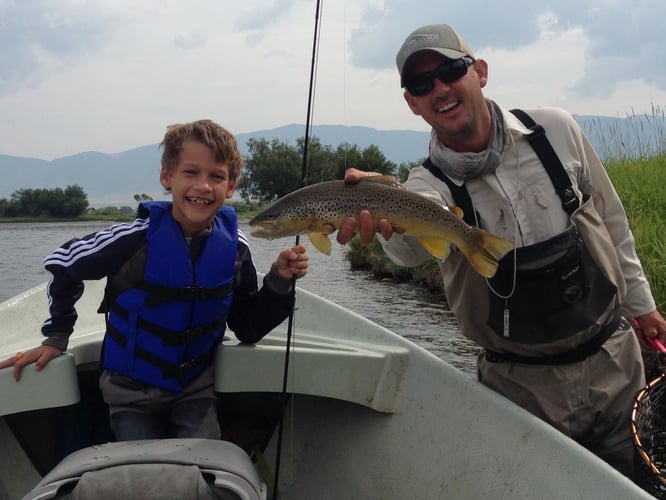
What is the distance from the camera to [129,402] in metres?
2.96

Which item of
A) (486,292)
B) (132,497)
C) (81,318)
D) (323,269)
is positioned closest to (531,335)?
(486,292)

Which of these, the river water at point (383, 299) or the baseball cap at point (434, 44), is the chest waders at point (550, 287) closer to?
the baseball cap at point (434, 44)

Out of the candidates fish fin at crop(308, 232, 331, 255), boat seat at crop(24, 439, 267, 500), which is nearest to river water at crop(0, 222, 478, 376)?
fish fin at crop(308, 232, 331, 255)

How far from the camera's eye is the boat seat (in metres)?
2.08

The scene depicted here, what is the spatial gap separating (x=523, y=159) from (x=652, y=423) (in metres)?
1.36

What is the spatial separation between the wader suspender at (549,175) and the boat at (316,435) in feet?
2.81

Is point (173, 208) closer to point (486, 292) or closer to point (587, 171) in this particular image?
point (486, 292)

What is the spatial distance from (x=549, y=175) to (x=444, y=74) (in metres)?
0.65

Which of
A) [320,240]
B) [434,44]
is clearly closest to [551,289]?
[320,240]

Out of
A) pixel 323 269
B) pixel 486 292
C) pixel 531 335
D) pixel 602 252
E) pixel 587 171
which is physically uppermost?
pixel 587 171

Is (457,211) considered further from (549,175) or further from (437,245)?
(549,175)

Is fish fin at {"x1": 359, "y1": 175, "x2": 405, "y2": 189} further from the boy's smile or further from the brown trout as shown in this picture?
the boy's smile

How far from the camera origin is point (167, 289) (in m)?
3.01

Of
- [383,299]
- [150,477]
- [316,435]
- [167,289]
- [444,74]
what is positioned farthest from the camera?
[383,299]
